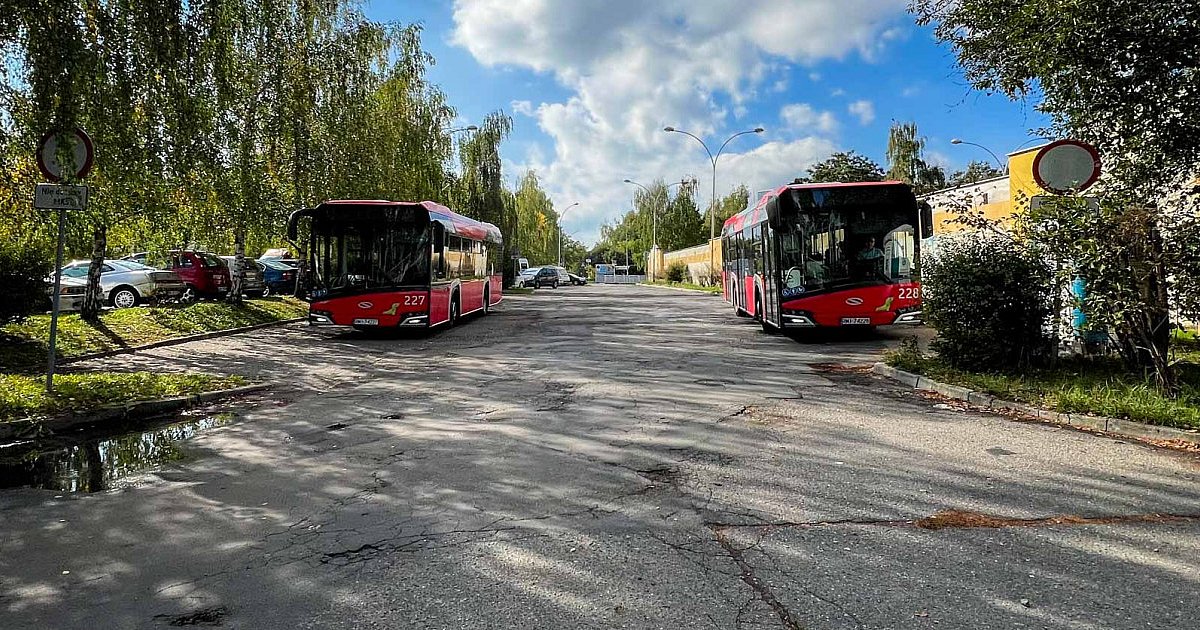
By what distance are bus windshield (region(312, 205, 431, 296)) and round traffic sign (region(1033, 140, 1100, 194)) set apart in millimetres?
11505

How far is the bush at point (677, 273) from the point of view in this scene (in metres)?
66.7

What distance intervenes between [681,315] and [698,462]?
18968mm

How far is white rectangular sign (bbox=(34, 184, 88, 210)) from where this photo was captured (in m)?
8.38

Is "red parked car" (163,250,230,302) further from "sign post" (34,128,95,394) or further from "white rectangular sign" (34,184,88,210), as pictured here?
"white rectangular sign" (34,184,88,210)

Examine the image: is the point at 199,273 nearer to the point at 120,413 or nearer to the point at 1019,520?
the point at 120,413

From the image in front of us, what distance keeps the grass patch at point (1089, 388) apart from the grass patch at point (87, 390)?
8.81m

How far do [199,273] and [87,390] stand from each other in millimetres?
17496

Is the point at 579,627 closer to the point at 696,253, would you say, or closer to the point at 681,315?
the point at 681,315

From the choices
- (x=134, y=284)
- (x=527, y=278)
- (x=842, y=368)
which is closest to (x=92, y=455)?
(x=842, y=368)

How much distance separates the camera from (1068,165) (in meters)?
8.52

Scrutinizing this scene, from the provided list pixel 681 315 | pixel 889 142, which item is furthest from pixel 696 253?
pixel 681 315

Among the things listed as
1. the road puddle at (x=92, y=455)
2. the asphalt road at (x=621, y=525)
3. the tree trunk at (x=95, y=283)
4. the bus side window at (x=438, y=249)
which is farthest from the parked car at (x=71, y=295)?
the road puddle at (x=92, y=455)

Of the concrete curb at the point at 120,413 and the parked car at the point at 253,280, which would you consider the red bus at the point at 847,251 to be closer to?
the concrete curb at the point at 120,413

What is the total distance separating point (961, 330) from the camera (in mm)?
10000
